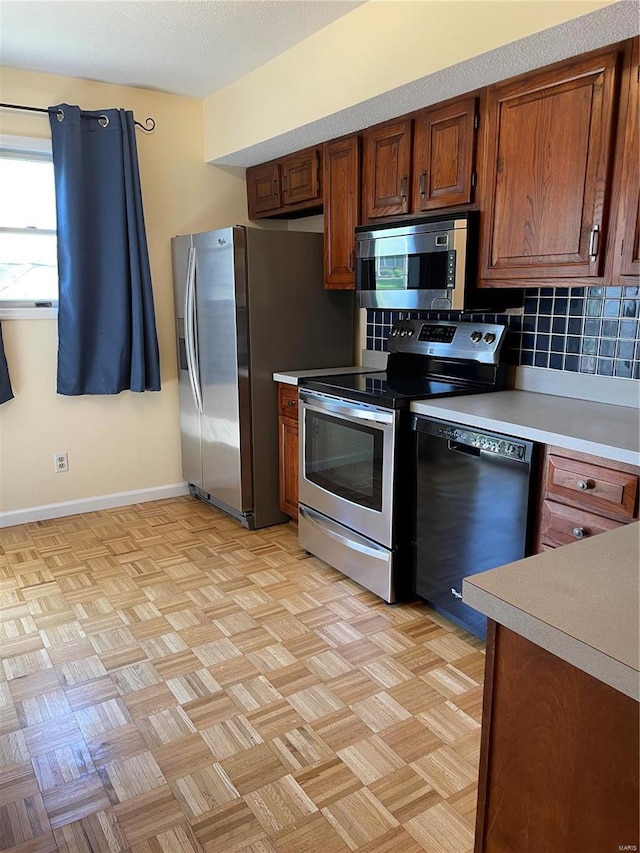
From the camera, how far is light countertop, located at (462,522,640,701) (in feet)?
2.54

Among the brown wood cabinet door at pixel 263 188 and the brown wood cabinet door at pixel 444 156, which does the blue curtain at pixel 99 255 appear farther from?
the brown wood cabinet door at pixel 444 156

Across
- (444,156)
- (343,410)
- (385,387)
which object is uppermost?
(444,156)

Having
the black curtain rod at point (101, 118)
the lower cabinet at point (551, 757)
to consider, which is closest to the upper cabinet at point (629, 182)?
the lower cabinet at point (551, 757)

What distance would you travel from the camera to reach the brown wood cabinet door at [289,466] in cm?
345

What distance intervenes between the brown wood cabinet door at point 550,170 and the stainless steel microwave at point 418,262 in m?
0.10

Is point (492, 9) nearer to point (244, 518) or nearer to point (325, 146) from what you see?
point (325, 146)

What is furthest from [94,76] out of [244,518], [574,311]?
[574,311]

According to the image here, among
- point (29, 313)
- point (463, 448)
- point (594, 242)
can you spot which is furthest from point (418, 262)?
point (29, 313)

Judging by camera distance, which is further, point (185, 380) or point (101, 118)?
point (185, 380)

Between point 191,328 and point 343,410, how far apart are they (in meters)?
1.34

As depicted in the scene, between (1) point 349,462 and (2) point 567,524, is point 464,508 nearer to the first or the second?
(2) point 567,524

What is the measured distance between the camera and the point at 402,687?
2.16 m

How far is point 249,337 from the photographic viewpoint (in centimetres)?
335

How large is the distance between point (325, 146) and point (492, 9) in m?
1.38
